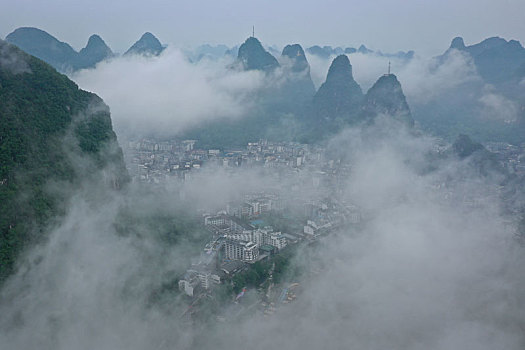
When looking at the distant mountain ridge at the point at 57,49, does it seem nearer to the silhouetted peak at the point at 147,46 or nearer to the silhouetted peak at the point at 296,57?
the silhouetted peak at the point at 147,46

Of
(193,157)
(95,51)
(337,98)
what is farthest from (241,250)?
(95,51)

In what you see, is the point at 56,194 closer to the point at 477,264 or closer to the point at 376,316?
the point at 376,316

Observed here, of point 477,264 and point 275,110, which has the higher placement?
point 275,110

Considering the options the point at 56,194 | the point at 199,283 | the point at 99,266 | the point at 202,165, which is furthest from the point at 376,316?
the point at 202,165

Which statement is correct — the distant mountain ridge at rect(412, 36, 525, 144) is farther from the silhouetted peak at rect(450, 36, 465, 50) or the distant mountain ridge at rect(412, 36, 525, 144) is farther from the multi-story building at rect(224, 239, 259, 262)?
the multi-story building at rect(224, 239, 259, 262)

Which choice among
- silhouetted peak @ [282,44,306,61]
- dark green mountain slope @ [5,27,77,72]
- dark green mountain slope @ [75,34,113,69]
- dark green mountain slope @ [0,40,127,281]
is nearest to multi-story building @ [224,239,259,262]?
dark green mountain slope @ [0,40,127,281]

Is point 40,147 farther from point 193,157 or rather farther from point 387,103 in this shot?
point 387,103
